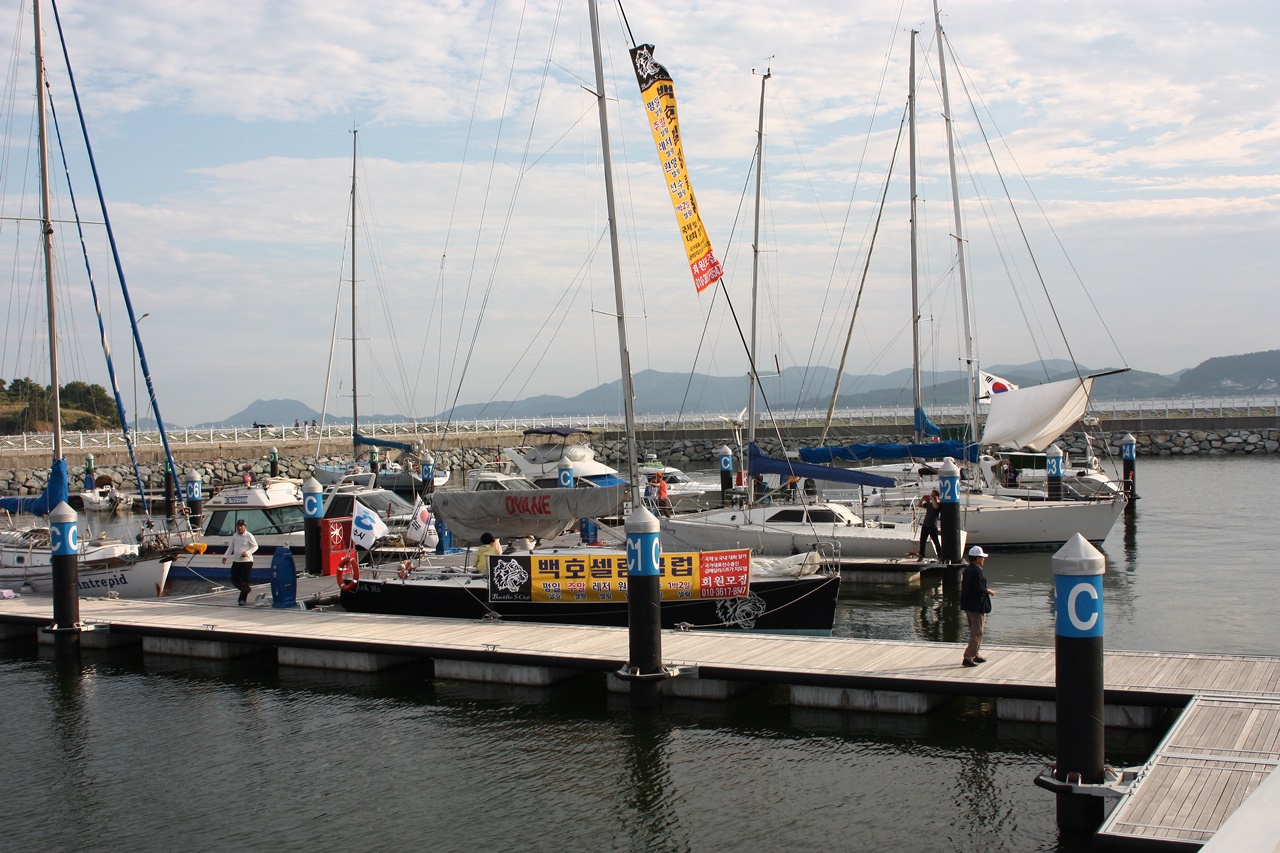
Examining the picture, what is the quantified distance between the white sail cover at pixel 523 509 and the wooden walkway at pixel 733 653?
197 cm

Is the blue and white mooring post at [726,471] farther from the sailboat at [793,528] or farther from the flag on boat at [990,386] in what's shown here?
the sailboat at [793,528]

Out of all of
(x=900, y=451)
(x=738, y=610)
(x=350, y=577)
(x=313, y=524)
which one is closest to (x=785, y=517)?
(x=900, y=451)

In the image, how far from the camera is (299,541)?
98.2 feet

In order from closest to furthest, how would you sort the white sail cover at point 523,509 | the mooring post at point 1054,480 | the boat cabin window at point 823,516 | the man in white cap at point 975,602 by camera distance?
the man in white cap at point 975,602 < the white sail cover at point 523,509 < the boat cabin window at point 823,516 < the mooring post at point 1054,480

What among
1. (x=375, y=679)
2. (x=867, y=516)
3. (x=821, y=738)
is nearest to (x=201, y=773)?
(x=375, y=679)

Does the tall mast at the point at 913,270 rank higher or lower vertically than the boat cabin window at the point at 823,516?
higher

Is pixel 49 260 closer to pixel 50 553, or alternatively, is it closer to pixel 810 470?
pixel 50 553

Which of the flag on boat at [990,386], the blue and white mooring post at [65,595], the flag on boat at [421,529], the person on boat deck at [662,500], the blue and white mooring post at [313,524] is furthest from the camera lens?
the flag on boat at [990,386]

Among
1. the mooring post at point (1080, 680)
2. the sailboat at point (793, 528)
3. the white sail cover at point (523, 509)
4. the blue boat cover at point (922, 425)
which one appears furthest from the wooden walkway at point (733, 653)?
the blue boat cover at point (922, 425)

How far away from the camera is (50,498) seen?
91.2 ft

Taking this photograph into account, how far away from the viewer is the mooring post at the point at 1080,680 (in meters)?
10.1

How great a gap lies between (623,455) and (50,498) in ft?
159

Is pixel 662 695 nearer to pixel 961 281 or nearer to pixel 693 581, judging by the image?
pixel 693 581

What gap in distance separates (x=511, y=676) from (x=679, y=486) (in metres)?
31.1
